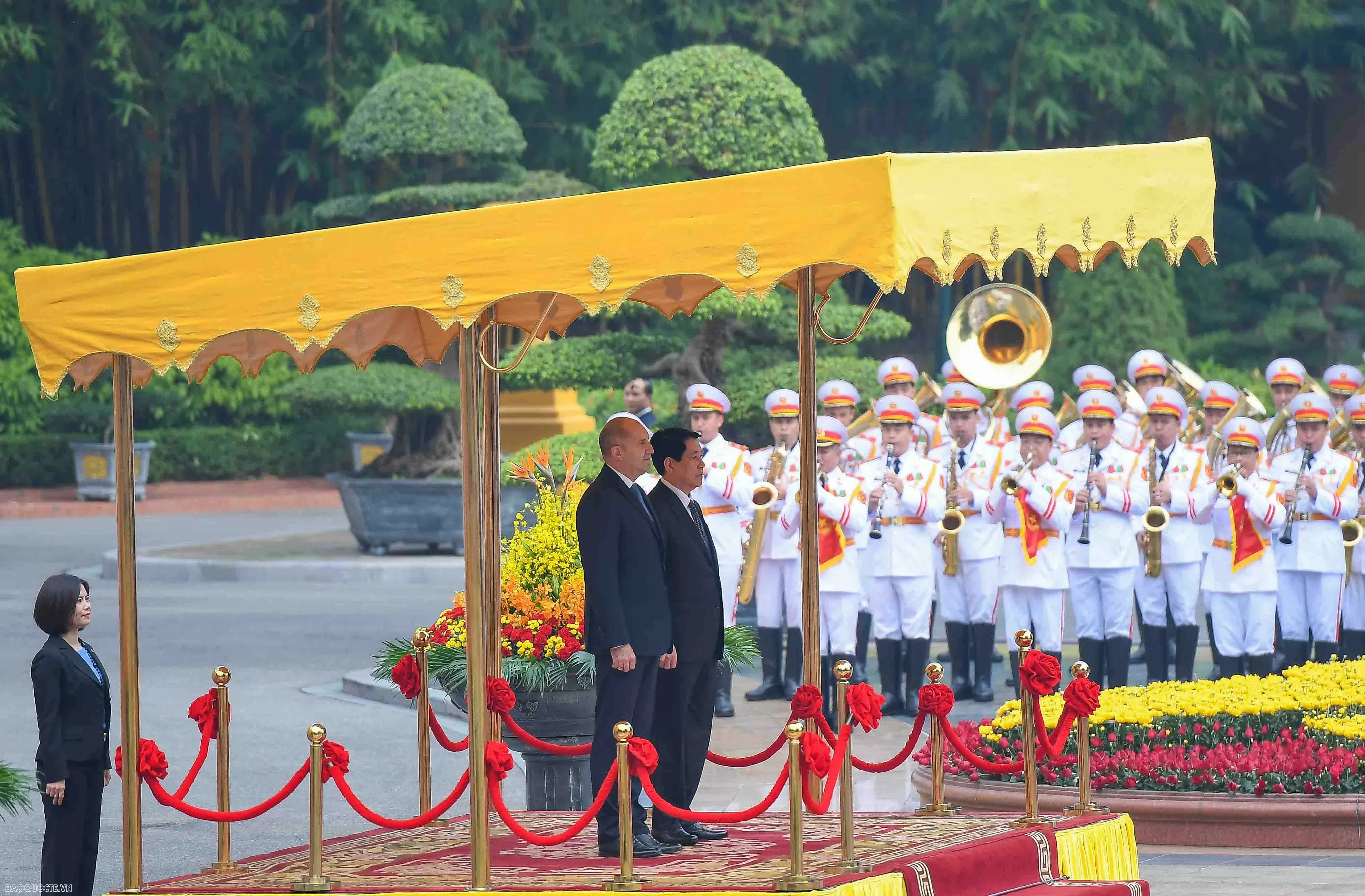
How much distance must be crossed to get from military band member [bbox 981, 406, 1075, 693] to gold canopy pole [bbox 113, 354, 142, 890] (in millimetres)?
6298

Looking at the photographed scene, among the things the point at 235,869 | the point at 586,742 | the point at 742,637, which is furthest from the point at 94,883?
the point at 742,637

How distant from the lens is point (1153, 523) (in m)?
12.4

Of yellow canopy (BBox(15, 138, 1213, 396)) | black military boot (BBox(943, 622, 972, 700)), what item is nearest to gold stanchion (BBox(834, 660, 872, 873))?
yellow canopy (BBox(15, 138, 1213, 396))

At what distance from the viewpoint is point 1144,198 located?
6566 mm

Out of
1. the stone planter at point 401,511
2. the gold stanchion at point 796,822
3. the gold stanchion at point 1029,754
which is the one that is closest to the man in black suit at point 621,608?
the gold stanchion at point 796,822

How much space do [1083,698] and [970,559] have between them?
17.5 feet

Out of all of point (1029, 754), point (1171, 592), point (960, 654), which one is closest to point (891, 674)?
point (960, 654)

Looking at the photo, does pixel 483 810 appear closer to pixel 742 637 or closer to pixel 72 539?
pixel 742 637

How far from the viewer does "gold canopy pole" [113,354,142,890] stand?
22.6ft

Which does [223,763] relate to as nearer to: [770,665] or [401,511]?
[770,665]

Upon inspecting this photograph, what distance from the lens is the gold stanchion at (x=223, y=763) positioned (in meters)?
7.27

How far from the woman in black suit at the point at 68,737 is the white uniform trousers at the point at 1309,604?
7.97 meters

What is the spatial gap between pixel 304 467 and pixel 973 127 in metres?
11.4

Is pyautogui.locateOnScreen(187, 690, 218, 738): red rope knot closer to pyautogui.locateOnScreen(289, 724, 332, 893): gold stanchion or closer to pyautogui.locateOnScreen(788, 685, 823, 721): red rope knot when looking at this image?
pyautogui.locateOnScreen(289, 724, 332, 893): gold stanchion
